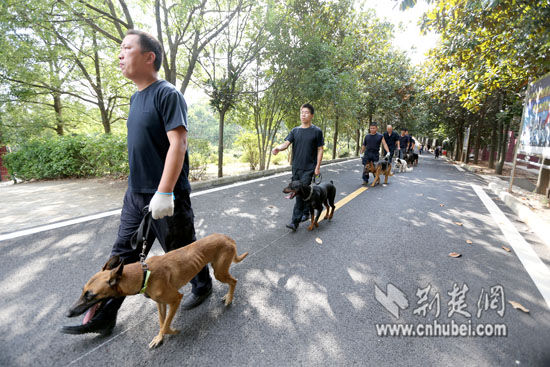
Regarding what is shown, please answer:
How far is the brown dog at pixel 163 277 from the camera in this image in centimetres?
153

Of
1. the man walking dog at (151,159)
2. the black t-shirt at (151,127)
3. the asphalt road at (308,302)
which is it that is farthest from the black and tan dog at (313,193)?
the black t-shirt at (151,127)

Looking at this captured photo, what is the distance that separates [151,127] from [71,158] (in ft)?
31.2

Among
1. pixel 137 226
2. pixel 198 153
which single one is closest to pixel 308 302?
pixel 137 226

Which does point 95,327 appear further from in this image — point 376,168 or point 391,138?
point 391,138

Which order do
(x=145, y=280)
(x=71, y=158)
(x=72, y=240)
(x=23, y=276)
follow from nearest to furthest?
(x=145, y=280) → (x=23, y=276) → (x=72, y=240) → (x=71, y=158)

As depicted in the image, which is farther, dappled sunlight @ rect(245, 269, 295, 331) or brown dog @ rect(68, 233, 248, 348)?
dappled sunlight @ rect(245, 269, 295, 331)

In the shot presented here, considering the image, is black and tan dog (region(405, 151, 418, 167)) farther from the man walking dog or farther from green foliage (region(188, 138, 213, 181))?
the man walking dog

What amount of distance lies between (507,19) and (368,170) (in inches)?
212

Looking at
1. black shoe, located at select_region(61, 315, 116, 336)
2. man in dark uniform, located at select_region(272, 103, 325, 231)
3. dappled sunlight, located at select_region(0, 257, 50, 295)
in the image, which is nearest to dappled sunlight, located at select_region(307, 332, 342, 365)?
black shoe, located at select_region(61, 315, 116, 336)

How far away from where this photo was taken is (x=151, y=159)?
1.91 m

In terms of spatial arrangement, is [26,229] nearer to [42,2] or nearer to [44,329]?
[44,329]

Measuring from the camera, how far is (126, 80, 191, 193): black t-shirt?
177 cm

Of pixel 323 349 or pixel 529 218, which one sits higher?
pixel 529 218

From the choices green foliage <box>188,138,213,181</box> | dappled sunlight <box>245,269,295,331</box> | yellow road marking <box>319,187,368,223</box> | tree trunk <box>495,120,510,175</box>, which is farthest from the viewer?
tree trunk <box>495,120,510,175</box>
